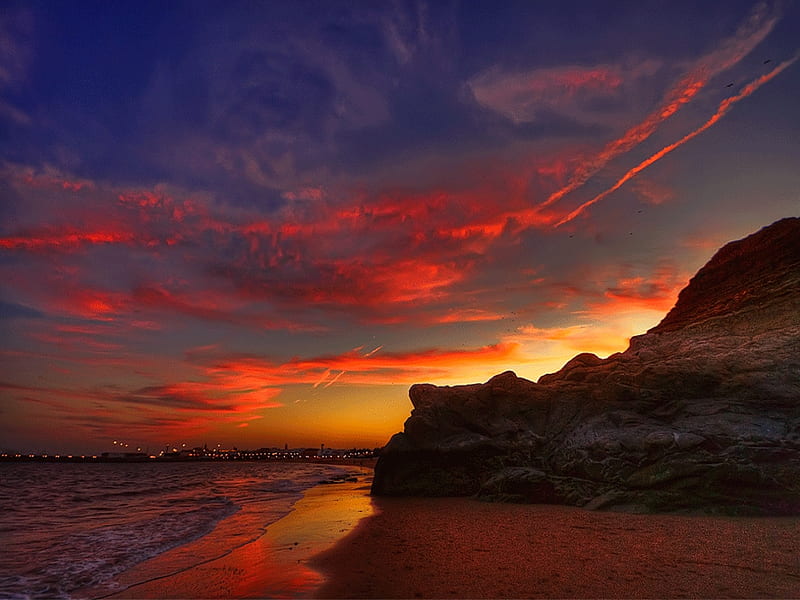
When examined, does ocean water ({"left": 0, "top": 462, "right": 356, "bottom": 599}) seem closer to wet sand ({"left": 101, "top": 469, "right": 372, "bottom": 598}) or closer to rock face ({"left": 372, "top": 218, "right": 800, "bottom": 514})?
wet sand ({"left": 101, "top": 469, "right": 372, "bottom": 598})

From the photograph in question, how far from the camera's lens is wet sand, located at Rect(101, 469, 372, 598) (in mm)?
8727

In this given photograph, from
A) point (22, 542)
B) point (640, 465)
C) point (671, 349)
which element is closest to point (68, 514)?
point (22, 542)

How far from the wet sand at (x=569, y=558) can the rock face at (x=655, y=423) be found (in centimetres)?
168

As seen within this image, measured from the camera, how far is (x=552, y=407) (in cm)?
2323

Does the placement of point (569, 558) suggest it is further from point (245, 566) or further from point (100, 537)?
point (100, 537)

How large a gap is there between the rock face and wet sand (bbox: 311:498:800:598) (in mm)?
1680

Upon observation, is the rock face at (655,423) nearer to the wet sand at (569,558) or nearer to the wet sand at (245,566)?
the wet sand at (569,558)

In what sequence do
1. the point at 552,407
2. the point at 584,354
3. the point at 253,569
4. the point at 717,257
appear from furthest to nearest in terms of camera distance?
the point at 717,257
the point at 584,354
the point at 552,407
the point at 253,569

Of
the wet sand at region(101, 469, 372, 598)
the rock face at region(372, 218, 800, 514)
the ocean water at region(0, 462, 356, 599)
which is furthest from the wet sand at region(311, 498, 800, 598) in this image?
the ocean water at region(0, 462, 356, 599)

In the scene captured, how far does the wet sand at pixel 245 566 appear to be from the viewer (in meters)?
8.73

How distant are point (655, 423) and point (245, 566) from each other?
48.8ft

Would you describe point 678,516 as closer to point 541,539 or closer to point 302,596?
point 541,539

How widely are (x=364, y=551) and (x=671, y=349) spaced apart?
1916cm

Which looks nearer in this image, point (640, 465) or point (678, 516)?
point (678, 516)
